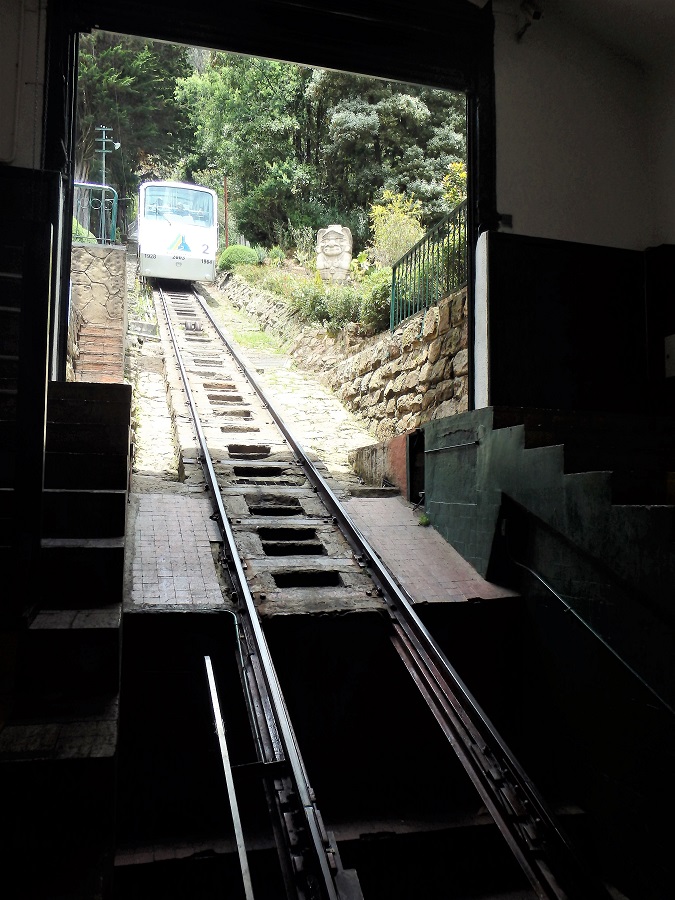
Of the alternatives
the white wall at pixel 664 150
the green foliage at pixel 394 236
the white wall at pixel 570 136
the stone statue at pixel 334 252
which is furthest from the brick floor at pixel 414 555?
the stone statue at pixel 334 252

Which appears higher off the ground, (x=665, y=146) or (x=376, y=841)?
(x=665, y=146)

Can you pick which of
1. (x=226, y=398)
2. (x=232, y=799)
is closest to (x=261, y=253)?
(x=226, y=398)

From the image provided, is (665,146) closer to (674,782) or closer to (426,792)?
(674,782)

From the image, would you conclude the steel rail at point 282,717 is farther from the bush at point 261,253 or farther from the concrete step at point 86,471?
the bush at point 261,253

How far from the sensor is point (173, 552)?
4.90 meters

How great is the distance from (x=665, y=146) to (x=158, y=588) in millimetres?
5648

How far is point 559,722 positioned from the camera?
13.9 ft

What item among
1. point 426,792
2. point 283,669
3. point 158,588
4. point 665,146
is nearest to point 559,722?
point 426,792

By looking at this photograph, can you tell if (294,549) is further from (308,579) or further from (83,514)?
(83,514)

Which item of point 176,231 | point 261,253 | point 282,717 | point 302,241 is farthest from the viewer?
point 261,253

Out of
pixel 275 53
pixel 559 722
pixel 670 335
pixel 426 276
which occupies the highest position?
pixel 275 53

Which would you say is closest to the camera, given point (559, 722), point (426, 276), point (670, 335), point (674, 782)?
point (674, 782)

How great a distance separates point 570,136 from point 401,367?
3582mm

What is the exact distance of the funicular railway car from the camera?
19.0 m
